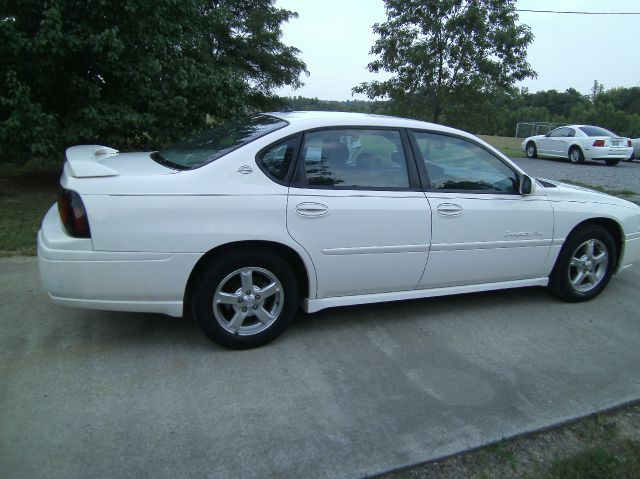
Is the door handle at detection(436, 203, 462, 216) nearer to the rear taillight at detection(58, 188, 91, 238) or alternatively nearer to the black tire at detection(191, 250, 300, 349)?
the black tire at detection(191, 250, 300, 349)

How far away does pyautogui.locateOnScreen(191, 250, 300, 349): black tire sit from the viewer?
10.8 ft

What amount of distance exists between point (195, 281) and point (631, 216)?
12.9ft

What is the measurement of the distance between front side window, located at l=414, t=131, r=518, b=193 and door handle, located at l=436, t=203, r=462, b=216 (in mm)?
147

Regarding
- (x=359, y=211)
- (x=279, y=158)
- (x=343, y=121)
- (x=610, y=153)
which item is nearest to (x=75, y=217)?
(x=279, y=158)

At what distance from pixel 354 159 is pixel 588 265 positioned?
2411mm

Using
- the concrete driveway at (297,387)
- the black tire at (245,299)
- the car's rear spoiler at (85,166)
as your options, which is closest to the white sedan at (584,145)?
the concrete driveway at (297,387)

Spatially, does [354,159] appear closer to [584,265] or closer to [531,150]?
[584,265]

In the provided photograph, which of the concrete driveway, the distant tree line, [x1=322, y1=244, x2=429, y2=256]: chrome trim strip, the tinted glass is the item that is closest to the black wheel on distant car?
the distant tree line

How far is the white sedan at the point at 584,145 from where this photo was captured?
17.7m

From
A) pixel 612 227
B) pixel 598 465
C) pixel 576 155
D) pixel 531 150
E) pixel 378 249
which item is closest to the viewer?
pixel 598 465

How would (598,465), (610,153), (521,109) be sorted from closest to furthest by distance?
(598,465) < (610,153) < (521,109)

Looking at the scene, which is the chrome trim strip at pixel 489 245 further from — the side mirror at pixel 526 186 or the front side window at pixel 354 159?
the front side window at pixel 354 159

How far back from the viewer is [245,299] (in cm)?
339

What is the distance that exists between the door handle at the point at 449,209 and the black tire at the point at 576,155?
16913mm
